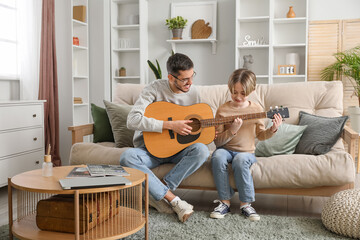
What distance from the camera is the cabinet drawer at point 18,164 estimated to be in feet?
10.2

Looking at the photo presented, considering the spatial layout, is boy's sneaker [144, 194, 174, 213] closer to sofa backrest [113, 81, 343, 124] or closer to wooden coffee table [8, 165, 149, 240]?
wooden coffee table [8, 165, 149, 240]

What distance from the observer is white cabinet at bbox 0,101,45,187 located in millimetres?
3107

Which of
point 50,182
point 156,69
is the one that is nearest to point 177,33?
point 156,69

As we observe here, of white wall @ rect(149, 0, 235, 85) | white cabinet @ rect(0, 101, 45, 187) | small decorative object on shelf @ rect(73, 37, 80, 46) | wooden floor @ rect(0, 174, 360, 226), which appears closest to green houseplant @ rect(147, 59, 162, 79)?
white wall @ rect(149, 0, 235, 85)

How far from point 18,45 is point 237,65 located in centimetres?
239

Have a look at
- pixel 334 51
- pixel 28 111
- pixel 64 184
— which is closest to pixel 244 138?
pixel 64 184

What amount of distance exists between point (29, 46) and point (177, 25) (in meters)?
1.82

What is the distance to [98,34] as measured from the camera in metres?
4.90

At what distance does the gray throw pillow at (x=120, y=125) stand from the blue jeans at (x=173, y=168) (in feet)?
1.54

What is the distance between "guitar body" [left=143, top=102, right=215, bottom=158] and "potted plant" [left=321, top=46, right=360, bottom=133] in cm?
228

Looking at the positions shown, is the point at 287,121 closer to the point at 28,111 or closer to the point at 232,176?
the point at 232,176

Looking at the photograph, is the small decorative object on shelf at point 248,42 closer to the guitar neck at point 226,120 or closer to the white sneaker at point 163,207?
the guitar neck at point 226,120

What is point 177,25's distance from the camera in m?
5.02

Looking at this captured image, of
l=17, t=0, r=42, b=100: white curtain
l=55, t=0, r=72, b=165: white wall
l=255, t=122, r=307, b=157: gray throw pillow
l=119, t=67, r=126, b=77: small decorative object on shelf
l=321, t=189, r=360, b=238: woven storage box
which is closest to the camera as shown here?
l=321, t=189, r=360, b=238: woven storage box
